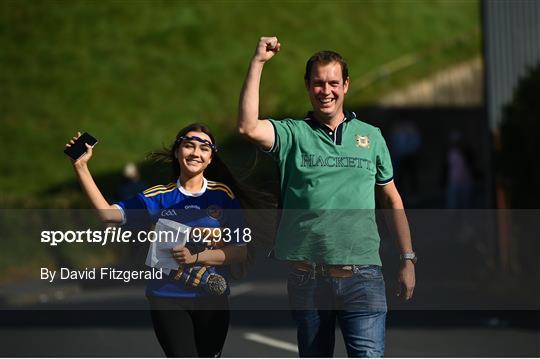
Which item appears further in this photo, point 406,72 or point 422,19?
point 422,19

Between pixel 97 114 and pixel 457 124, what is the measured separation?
13.0m

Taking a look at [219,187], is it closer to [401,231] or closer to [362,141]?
[362,141]

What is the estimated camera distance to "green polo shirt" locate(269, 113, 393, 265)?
563 cm

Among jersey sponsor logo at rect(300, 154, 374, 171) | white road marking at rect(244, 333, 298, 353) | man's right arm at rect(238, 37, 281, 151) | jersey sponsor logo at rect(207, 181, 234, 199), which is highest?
man's right arm at rect(238, 37, 281, 151)

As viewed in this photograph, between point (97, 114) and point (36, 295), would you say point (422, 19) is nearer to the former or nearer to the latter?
point (97, 114)

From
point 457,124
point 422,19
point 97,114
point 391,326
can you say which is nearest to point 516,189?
point 391,326

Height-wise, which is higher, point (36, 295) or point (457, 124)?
point (457, 124)

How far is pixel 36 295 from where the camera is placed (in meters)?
17.5

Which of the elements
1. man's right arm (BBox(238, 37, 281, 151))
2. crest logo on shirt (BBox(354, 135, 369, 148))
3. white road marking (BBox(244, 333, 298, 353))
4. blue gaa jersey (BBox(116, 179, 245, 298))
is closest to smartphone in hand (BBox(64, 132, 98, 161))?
blue gaa jersey (BBox(116, 179, 245, 298))

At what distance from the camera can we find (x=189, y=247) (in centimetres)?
588

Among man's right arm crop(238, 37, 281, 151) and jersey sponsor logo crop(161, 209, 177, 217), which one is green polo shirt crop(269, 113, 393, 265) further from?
jersey sponsor logo crop(161, 209, 177, 217)

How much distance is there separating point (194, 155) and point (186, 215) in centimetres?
31

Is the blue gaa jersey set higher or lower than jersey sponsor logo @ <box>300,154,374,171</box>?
lower

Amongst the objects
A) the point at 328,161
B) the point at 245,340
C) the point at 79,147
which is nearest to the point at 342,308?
the point at 328,161
